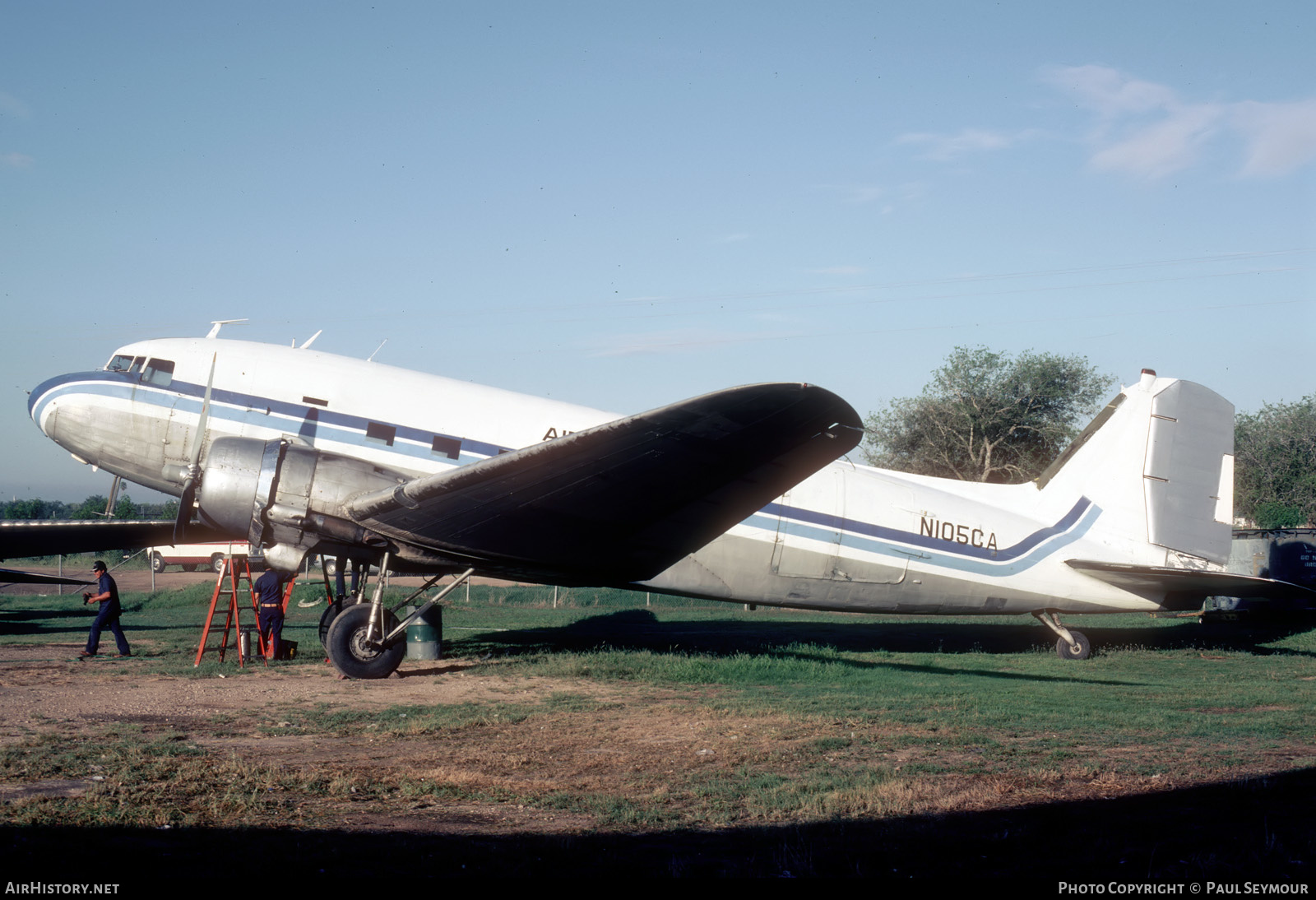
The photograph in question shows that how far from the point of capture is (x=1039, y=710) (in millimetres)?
9156

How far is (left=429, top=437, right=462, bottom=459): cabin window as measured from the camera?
11.2 m

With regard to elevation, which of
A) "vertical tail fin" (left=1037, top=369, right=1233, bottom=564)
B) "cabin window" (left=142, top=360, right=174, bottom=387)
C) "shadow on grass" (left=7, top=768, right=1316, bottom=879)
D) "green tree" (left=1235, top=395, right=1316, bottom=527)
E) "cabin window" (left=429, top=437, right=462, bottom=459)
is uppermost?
"green tree" (left=1235, top=395, right=1316, bottom=527)

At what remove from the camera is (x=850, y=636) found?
1725 centimetres

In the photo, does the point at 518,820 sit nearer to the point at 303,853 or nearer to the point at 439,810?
the point at 439,810

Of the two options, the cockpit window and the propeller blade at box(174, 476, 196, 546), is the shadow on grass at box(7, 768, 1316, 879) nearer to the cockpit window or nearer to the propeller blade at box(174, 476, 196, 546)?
the propeller blade at box(174, 476, 196, 546)

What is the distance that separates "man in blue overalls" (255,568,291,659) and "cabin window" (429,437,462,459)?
3101 millimetres

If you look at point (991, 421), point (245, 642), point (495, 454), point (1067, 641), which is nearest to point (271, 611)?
point (245, 642)

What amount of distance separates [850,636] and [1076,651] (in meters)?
4.30

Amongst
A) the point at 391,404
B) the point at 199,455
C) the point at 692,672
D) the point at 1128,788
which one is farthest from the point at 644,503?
the point at 199,455

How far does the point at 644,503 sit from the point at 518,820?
430cm

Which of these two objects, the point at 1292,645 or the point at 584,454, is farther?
the point at 1292,645

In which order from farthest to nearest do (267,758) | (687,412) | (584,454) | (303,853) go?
1. (584,454)
2. (687,412)
3. (267,758)
4. (303,853)

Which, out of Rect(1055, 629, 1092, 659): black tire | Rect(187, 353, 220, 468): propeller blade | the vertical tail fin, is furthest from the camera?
the vertical tail fin

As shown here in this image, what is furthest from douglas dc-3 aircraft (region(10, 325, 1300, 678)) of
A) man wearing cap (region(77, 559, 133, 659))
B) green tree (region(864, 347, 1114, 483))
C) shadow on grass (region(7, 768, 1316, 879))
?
green tree (region(864, 347, 1114, 483))
